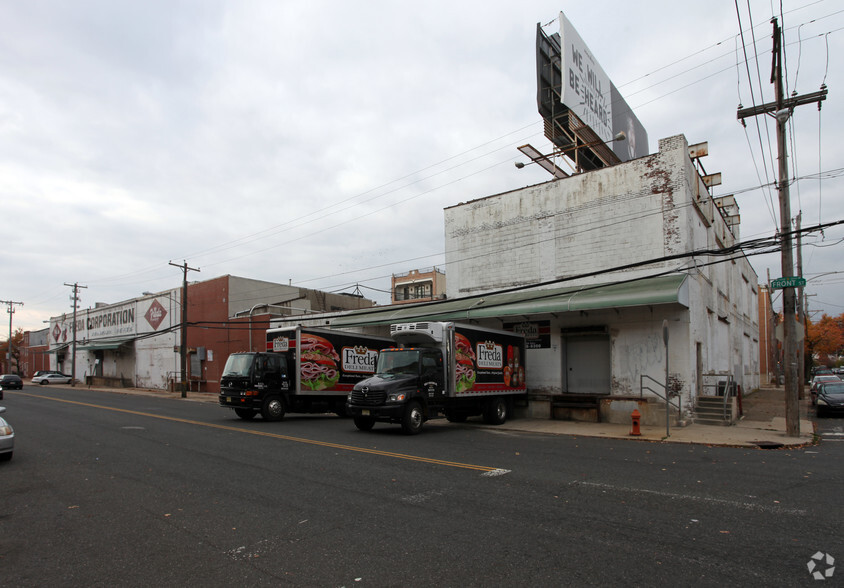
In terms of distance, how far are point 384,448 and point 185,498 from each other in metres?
5.26

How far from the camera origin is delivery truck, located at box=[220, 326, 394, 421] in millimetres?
18625

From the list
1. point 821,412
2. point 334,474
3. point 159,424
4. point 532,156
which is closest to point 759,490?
point 334,474

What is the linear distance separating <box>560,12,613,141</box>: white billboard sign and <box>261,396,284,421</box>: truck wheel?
17177mm

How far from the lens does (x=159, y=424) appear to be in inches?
651

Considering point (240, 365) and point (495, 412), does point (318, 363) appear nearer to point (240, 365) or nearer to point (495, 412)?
point (240, 365)

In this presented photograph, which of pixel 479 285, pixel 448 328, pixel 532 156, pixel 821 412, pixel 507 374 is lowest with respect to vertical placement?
pixel 821 412

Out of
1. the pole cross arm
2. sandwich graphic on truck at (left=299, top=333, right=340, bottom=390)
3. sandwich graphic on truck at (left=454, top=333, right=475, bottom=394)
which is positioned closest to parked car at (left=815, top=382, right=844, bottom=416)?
the pole cross arm

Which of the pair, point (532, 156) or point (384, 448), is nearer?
point (384, 448)

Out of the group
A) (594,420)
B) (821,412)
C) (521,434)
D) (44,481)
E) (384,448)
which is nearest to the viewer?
(44,481)

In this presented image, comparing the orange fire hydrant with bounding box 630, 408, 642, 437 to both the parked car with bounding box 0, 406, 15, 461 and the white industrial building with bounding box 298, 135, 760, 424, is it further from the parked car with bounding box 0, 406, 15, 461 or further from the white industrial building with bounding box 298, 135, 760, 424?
the parked car with bounding box 0, 406, 15, 461

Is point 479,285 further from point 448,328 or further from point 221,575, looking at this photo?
point 221,575

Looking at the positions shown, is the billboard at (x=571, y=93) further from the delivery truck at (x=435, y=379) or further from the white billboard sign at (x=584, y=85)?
the delivery truck at (x=435, y=379)

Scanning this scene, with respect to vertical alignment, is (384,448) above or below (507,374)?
below

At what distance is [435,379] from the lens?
15.6 metres
